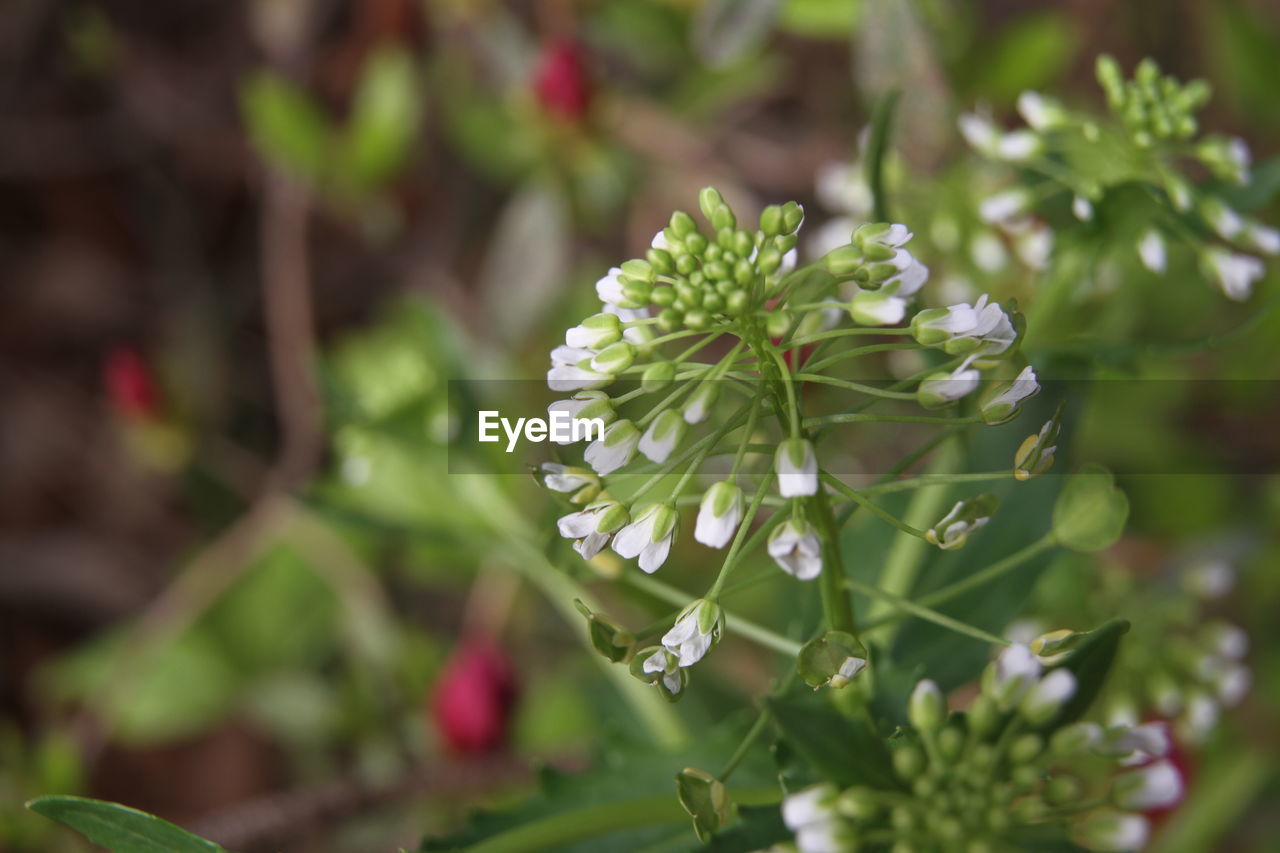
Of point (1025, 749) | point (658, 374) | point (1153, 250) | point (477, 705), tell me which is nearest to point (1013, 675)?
point (1025, 749)

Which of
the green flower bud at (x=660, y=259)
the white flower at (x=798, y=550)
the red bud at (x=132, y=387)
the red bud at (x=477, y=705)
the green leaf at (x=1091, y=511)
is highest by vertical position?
the green flower bud at (x=660, y=259)

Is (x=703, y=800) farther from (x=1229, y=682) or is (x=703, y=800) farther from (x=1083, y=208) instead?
(x=1229, y=682)

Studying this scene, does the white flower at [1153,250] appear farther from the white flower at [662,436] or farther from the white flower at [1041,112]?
the white flower at [662,436]

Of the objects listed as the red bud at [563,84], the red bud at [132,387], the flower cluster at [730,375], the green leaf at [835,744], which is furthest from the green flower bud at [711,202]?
the red bud at [132,387]

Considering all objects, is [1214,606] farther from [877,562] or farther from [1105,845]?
[1105,845]

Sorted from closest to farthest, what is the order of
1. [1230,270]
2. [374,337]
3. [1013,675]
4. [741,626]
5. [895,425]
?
[1013,675]
[741,626]
[1230,270]
[895,425]
[374,337]

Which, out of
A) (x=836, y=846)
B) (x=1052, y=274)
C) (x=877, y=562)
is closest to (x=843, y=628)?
(x=836, y=846)

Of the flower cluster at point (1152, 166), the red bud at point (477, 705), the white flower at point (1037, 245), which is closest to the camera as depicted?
the flower cluster at point (1152, 166)
